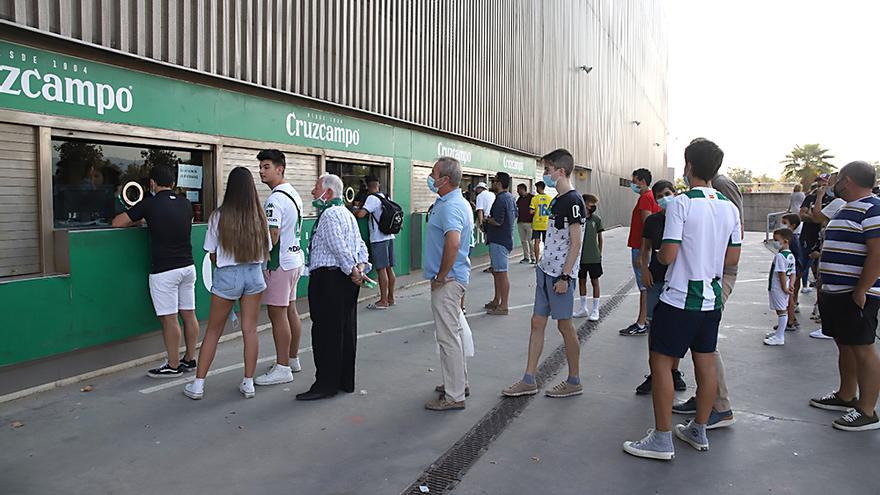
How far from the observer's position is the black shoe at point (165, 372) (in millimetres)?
5648

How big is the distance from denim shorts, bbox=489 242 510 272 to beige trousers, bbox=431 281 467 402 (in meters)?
3.91

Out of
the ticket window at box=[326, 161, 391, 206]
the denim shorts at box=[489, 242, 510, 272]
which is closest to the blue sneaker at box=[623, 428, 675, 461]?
the denim shorts at box=[489, 242, 510, 272]

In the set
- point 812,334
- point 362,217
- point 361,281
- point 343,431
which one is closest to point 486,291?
point 362,217

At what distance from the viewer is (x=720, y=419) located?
4594 mm

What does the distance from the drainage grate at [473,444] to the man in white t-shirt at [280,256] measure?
1.85m

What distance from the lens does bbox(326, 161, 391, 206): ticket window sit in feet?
31.7

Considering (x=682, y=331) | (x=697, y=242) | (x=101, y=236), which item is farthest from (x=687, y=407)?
(x=101, y=236)

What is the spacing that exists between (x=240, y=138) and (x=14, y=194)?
2.70 metres

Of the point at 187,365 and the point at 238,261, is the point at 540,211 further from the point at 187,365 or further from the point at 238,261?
the point at 238,261

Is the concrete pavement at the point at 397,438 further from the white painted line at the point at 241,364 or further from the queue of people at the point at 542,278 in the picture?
the queue of people at the point at 542,278

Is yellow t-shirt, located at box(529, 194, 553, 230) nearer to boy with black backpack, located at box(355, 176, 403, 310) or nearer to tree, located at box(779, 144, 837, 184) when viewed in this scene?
boy with black backpack, located at box(355, 176, 403, 310)

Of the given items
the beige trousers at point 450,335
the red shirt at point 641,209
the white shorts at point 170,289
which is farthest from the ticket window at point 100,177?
the red shirt at point 641,209

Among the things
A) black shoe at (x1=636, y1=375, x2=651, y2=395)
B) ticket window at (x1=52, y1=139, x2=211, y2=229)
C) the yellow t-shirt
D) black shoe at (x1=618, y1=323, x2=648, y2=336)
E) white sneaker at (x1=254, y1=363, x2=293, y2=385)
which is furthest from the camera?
the yellow t-shirt

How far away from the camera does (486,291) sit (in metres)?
11.0
